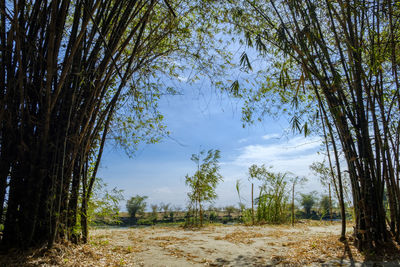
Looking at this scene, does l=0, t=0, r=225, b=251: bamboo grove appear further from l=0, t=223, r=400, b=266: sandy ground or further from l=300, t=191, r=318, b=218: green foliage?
l=300, t=191, r=318, b=218: green foliage

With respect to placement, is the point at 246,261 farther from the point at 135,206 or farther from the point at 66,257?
the point at 135,206

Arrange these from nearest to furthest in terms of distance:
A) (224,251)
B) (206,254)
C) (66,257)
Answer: (66,257) → (206,254) → (224,251)

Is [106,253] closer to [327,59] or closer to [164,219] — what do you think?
[327,59]

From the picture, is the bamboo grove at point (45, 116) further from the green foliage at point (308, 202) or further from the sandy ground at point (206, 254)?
the green foliage at point (308, 202)

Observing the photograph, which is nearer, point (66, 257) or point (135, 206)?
point (66, 257)

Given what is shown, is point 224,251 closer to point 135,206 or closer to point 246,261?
point 246,261

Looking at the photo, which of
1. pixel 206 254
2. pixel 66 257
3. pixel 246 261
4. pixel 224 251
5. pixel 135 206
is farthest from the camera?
pixel 135 206

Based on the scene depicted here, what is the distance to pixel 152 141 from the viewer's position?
14.4ft

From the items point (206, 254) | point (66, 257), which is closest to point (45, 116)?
point (66, 257)

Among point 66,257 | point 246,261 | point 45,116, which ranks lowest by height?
point 246,261

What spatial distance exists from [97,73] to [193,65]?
161 centimetres

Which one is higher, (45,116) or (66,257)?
(45,116)

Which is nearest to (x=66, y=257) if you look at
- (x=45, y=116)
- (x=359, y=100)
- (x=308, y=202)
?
(x=45, y=116)

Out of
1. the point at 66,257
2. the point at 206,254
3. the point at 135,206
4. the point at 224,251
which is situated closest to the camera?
the point at 66,257
